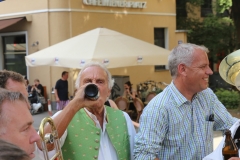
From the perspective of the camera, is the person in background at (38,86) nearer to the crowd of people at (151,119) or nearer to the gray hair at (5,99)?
the crowd of people at (151,119)

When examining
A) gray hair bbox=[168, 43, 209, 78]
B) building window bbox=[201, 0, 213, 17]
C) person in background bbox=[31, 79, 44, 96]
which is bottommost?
person in background bbox=[31, 79, 44, 96]

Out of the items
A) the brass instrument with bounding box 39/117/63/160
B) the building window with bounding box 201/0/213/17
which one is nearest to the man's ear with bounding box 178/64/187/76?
the brass instrument with bounding box 39/117/63/160

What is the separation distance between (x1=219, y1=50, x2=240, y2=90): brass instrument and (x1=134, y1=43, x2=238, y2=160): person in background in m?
0.18

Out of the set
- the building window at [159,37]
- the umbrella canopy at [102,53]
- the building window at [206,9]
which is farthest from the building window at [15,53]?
the building window at [206,9]

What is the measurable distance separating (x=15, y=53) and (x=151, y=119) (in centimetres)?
1608

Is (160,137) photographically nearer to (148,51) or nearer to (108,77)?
(108,77)

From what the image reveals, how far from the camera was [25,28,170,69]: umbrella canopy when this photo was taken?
31.7ft

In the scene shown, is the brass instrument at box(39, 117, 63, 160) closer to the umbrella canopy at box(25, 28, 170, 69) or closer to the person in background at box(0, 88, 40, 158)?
the person in background at box(0, 88, 40, 158)

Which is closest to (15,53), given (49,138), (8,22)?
(8,22)

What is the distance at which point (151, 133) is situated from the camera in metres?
2.84

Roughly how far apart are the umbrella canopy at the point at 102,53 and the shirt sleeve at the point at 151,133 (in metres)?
6.53

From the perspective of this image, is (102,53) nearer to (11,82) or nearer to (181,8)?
(11,82)

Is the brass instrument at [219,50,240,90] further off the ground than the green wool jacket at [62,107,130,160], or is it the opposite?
the brass instrument at [219,50,240,90]

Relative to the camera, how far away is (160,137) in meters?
2.85
